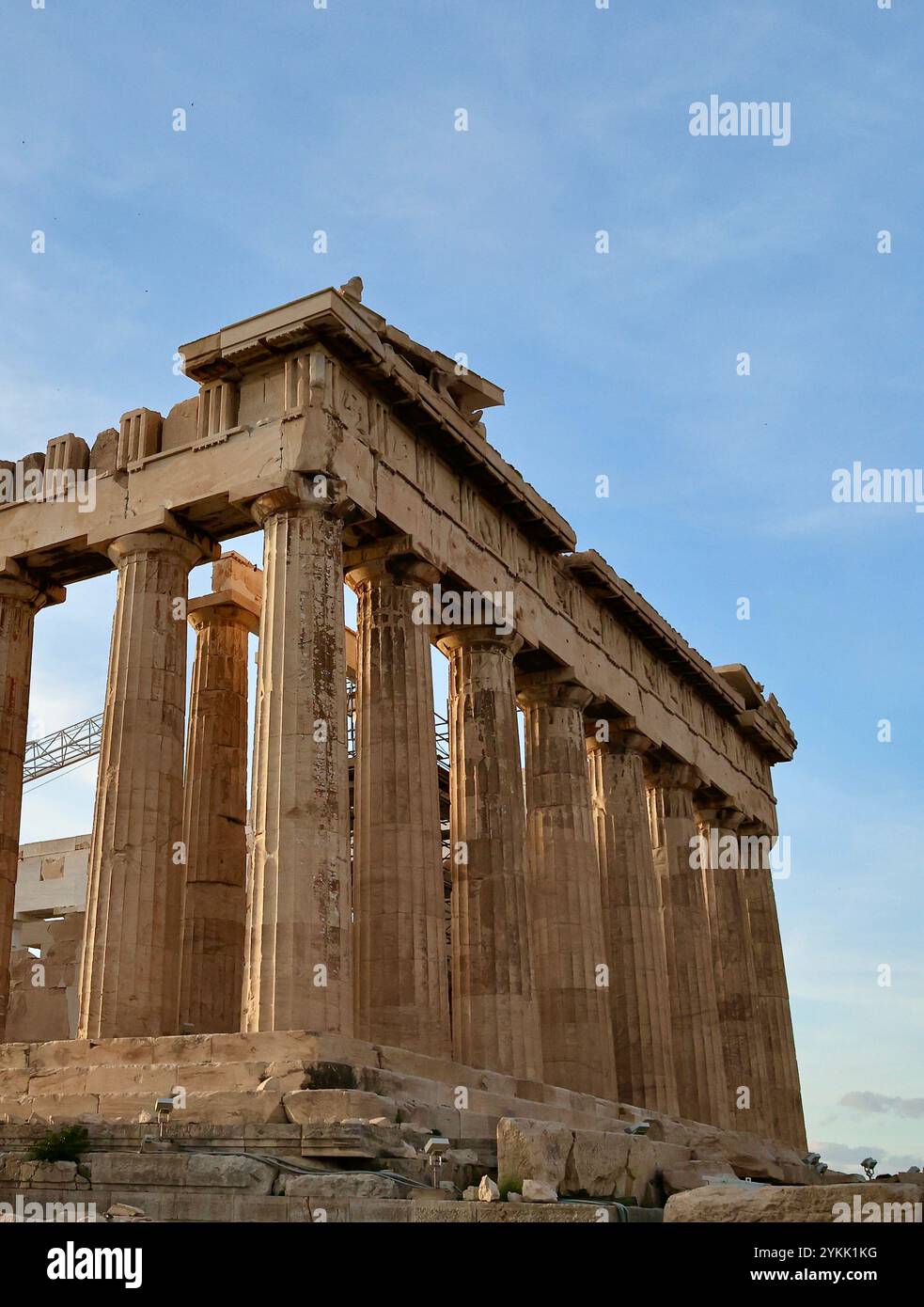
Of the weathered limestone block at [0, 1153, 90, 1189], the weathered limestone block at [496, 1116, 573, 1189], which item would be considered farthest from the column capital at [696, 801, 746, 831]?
the weathered limestone block at [0, 1153, 90, 1189]

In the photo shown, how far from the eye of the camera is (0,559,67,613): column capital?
2909cm

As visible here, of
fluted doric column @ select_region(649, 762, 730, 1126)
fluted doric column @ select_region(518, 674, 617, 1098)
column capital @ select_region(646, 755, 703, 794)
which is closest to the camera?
fluted doric column @ select_region(518, 674, 617, 1098)

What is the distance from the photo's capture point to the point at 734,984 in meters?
44.1

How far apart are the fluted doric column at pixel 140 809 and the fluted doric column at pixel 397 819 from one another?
11.0ft

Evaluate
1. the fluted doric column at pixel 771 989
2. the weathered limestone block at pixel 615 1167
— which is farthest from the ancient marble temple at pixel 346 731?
the fluted doric column at pixel 771 989

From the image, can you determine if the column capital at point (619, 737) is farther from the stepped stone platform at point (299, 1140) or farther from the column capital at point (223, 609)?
the stepped stone platform at point (299, 1140)

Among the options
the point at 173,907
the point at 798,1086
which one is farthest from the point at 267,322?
the point at 798,1086

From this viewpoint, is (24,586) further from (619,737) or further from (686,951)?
(686,951)

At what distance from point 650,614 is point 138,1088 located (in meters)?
23.0

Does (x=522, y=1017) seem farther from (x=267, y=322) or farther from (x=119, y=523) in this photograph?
(x=267, y=322)

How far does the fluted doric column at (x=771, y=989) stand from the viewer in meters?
44.9

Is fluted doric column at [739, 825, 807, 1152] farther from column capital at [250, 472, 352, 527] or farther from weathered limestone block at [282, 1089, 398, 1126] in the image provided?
weathered limestone block at [282, 1089, 398, 1126]

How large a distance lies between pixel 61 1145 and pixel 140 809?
891 cm

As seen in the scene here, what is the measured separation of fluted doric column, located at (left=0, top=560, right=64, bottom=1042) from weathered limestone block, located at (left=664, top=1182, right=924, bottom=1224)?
17410 millimetres
